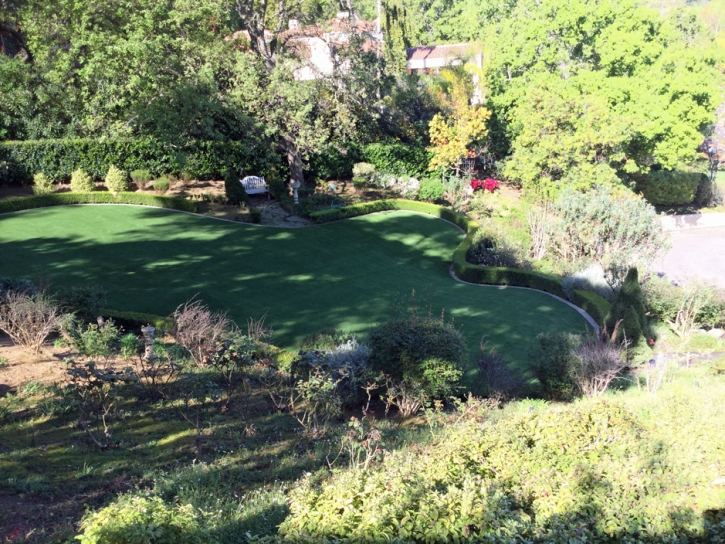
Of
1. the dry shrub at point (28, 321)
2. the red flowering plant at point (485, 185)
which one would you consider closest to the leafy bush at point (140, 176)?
the dry shrub at point (28, 321)

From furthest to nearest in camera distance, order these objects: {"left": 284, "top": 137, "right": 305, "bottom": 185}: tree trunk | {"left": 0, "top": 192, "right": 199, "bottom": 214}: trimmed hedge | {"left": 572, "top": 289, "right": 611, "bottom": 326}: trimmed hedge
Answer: {"left": 284, "top": 137, "right": 305, "bottom": 185}: tree trunk
{"left": 0, "top": 192, "right": 199, "bottom": 214}: trimmed hedge
{"left": 572, "top": 289, "right": 611, "bottom": 326}: trimmed hedge

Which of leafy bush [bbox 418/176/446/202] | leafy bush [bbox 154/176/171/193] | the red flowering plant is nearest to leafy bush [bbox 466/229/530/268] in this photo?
leafy bush [bbox 418/176/446/202]

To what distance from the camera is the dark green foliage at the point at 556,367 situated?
12.4 meters

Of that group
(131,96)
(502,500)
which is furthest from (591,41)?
(502,500)

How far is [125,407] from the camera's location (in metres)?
9.50

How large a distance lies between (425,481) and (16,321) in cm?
868

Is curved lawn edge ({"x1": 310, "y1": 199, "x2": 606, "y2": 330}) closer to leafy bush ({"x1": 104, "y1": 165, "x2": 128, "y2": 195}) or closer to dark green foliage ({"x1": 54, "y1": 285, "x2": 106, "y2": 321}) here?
leafy bush ({"x1": 104, "y1": 165, "x2": 128, "y2": 195})

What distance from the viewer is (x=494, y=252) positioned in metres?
22.2

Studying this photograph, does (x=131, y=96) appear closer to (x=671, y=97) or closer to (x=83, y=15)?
(x=83, y=15)

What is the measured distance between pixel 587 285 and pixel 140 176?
16348 millimetres

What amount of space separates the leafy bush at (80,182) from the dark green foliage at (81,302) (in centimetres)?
1060

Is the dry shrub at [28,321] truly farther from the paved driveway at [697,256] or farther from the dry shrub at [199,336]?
the paved driveway at [697,256]

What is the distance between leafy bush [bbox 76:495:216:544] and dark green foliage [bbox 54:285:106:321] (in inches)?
347

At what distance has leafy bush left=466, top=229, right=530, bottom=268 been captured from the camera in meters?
22.0
